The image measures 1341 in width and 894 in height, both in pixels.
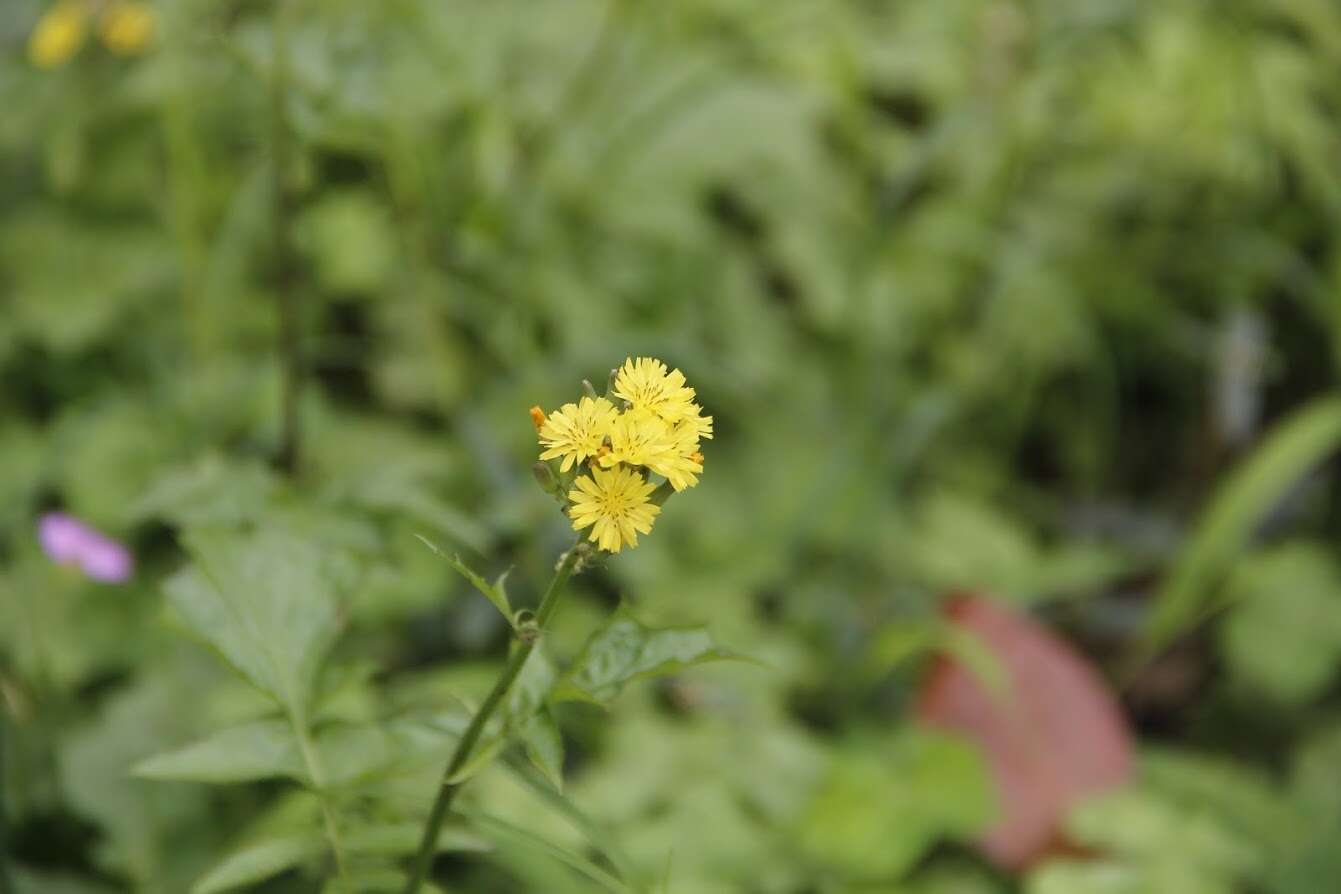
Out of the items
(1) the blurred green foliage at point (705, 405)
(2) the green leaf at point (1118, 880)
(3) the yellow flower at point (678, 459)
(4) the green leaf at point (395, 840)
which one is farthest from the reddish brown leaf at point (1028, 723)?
(3) the yellow flower at point (678, 459)

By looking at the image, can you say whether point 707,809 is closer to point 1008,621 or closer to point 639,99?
point 1008,621

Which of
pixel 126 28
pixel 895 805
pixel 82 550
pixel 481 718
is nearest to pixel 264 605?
pixel 481 718

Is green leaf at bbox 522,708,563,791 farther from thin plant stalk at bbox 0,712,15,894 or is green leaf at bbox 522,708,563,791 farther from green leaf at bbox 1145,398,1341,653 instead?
green leaf at bbox 1145,398,1341,653

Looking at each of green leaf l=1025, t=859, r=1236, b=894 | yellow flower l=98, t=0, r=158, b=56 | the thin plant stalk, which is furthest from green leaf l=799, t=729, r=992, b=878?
yellow flower l=98, t=0, r=158, b=56

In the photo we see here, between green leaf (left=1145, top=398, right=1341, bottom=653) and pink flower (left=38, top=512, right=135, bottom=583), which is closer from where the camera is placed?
pink flower (left=38, top=512, right=135, bottom=583)

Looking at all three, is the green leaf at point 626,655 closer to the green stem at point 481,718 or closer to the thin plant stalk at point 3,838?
the green stem at point 481,718

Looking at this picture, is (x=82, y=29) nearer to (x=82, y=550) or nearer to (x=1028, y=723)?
(x=82, y=550)

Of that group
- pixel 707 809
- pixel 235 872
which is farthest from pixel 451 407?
pixel 235 872

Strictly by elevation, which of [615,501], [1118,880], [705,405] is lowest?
[615,501]
